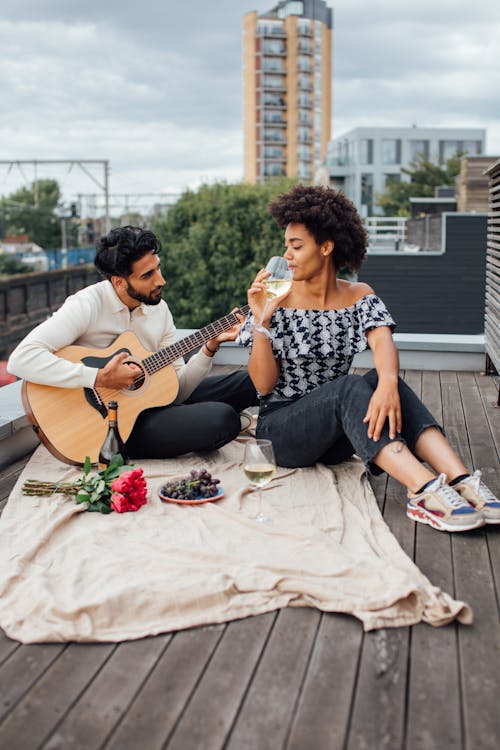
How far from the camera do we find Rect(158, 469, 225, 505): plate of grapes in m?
2.93

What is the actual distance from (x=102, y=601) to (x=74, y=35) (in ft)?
221

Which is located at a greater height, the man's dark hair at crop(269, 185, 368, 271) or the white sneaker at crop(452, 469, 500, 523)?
the man's dark hair at crop(269, 185, 368, 271)

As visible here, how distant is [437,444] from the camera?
2861 mm

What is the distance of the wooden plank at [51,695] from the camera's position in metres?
1.66

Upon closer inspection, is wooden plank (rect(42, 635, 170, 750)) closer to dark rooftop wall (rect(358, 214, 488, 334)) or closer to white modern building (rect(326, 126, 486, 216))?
dark rooftop wall (rect(358, 214, 488, 334))

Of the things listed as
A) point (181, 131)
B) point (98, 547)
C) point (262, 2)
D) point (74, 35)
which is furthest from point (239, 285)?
point (262, 2)

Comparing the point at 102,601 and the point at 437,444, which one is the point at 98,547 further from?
the point at 437,444

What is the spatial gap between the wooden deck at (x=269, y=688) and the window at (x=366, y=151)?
5738cm

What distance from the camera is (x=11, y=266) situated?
38000mm

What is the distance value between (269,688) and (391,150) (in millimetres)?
59034

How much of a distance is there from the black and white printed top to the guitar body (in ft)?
1.91

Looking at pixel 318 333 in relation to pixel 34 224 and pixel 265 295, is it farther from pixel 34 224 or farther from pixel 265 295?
pixel 34 224

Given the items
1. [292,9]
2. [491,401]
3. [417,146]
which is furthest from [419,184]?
[292,9]

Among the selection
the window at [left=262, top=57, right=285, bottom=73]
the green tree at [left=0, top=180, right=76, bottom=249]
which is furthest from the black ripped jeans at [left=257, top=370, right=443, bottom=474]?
the window at [left=262, top=57, right=285, bottom=73]
